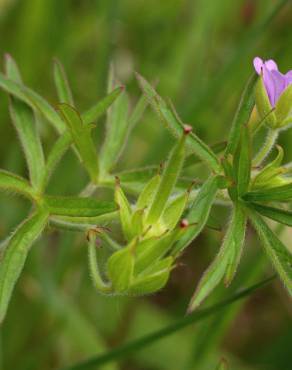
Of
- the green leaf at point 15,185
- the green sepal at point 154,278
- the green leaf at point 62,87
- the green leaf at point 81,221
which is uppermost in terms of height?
the green leaf at point 62,87

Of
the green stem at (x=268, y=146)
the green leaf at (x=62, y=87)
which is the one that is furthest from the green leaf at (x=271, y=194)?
the green leaf at (x=62, y=87)

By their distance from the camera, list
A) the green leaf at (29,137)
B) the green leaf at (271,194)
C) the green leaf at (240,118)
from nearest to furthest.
Answer: the green leaf at (271,194) → the green leaf at (240,118) → the green leaf at (29,137)

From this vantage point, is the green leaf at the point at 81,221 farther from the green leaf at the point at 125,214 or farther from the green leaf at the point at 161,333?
the green leaf at the point at 161,333

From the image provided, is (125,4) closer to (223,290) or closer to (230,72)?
(230,72)

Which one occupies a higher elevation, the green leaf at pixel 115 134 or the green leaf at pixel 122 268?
the green leaf at pixel 115 134

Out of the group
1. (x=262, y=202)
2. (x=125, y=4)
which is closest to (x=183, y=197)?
(x=262, y=202)

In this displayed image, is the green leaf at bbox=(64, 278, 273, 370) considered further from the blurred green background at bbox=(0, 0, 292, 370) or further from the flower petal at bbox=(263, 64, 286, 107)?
the flower petal at bbox=(263, 64, 286, 107)

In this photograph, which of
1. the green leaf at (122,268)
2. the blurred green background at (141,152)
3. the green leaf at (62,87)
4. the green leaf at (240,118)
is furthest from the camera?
the blurred green background at (141,152)
